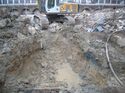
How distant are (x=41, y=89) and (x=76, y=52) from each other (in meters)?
2.90

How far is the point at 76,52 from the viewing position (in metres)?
10.9

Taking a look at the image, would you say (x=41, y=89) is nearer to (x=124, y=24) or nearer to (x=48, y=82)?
(x=48, y=82)

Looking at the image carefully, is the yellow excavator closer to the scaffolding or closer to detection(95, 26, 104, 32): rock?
→ detection(95, 26, 104, 32): rock

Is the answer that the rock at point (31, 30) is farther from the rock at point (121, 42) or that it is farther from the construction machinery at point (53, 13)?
the rock at point (121, 42)

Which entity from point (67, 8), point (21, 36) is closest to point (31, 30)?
point (21, 36)

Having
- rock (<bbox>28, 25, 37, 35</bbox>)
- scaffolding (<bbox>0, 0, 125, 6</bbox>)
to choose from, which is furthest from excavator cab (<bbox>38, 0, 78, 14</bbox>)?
scaffolding (<bbox>0, 0, 125, 6</bbox>)

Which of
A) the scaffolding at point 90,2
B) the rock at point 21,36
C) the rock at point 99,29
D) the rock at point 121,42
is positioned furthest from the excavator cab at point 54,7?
the scaffolding at point 90,2

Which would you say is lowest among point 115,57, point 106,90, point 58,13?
point 106,90

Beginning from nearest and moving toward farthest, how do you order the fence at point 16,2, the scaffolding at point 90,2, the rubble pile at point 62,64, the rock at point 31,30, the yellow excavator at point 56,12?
the rubble pile at point 62,64
the rock at point 31,30
the yellow excavator at point 56,12
the scaffolding at point 90,2
the fence at point 16,2

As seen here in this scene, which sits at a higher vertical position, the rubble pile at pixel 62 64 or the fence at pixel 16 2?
the fence at pixel 16 2

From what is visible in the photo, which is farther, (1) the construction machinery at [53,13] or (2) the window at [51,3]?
(2) the window at [51,3]

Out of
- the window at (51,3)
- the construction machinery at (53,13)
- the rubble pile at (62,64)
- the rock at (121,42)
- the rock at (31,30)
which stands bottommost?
the rubble pile at (62,64)

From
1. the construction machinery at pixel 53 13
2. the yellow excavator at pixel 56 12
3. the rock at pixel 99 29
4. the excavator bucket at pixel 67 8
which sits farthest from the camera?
the excavator bucket at pixel 67 8

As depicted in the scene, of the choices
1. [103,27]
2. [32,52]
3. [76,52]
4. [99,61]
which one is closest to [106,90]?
[99,61]
